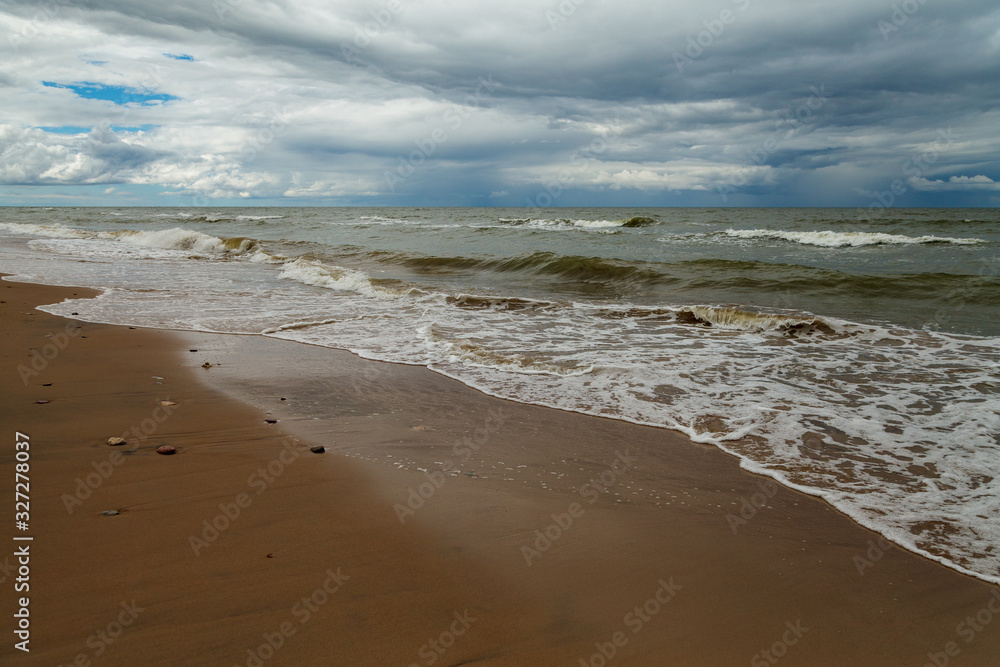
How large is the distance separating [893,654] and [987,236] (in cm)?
3294

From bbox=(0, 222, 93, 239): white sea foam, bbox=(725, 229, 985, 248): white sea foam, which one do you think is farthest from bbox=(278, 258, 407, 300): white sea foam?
bbox=(725, 229, 985, 248): white sea foam

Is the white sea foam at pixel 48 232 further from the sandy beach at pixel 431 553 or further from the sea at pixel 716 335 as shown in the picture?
the sandy beach at pixel 431 553

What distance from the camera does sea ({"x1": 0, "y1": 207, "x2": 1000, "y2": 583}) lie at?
13.5ft

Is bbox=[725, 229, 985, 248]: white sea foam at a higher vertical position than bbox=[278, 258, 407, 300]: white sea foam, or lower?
higher

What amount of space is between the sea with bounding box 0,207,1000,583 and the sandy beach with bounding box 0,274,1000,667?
0.65 metres

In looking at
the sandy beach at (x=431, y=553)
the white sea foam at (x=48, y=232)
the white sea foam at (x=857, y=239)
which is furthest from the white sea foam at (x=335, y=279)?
the white sea foam at (x=857, y=239)

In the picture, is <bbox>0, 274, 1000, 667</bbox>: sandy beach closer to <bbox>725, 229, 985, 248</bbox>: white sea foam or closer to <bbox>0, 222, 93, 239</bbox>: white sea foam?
<bbox>725, 229, 985, 248</bbox>: white sea foam

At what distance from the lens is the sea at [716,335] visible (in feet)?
13.5

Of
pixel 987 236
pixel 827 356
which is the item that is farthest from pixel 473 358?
pixel 987 236

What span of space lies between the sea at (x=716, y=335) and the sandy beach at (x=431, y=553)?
65cm

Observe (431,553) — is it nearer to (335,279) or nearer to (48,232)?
(335,279)

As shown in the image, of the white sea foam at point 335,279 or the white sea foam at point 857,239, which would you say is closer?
the white sea foam at point 335,279

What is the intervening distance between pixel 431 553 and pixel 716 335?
23.7ft

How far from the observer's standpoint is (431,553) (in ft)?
9.34
